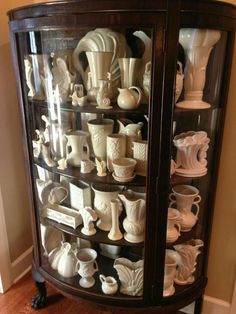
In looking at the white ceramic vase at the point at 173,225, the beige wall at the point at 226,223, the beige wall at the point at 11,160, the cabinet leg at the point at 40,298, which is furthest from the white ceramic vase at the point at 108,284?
the beige wall at the point at 11,160

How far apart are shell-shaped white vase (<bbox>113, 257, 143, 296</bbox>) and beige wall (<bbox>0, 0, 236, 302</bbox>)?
48 centimetres

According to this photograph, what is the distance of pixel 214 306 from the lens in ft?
5.19

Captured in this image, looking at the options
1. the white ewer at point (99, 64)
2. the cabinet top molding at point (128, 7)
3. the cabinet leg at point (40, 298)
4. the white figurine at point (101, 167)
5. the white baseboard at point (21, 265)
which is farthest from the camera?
the white baseboard at point (21, 265)

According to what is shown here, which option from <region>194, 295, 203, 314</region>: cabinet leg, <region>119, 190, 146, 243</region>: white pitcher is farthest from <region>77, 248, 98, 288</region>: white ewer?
<region>194, 295, 203, 314</region>: cabinet leg

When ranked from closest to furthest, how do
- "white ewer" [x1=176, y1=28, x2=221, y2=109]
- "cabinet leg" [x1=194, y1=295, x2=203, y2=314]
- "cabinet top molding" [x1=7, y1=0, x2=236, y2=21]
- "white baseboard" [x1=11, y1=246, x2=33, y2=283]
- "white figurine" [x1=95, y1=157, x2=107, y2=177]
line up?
1. "cabinet top molding" [x1=7, y1=0, x2=236, y2=21]
2. "white ewer" [x1=176, y1=28, x2=221, y2=109]
3. "white figurine" [x1=95, y1=157, x2=107, y2=177]
4. "cabinet leg" [x1=194, y1=295, x2=203, y2=314]
5. "white baseboard" [x1=11, y1=246, x2=33, y2=283]

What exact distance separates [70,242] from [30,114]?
0.67 metres

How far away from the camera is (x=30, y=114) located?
1.27 metres

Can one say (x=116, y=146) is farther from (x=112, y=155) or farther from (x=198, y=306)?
(x=198, y=306)

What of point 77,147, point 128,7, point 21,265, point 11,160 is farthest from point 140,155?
point 21,265

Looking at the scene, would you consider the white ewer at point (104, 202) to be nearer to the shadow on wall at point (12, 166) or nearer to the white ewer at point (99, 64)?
the white ewer at point (99, 64)

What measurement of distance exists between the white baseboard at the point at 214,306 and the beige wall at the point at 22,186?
1.0 inches

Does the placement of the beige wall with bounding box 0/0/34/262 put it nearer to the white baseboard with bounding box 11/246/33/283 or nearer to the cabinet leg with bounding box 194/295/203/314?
the white baseboard with bounding box 11/246/33/283

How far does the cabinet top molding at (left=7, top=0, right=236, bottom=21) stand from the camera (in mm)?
860

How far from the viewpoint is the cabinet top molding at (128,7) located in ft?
2.82
